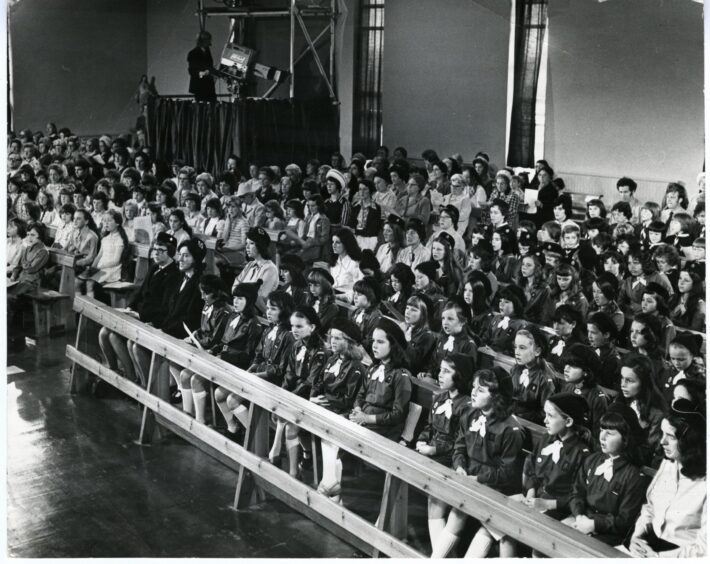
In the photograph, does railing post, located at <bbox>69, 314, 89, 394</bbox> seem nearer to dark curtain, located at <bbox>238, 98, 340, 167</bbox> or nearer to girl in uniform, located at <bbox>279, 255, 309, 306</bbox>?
girl in uniform, located at <bbox>279, 255, 309, 306</bbox>

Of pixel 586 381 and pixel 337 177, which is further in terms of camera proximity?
pixel 337 177

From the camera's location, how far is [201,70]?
50.7 feet

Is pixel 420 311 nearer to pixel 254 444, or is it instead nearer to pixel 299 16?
pixel 254 444

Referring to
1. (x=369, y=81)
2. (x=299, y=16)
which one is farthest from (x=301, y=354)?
(x=299, y=16)

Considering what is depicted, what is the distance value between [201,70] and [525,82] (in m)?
5.83

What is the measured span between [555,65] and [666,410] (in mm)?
8658

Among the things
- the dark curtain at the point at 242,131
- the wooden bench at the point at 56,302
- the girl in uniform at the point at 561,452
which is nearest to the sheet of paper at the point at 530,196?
the dark curtain at the point at 242,131

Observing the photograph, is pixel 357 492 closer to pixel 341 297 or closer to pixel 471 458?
pixel 471 458

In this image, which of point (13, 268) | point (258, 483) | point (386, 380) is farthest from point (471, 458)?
point (13, 268)

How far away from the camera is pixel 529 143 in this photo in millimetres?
13250

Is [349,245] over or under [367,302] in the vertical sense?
over

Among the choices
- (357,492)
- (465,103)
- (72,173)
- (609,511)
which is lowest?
(357,492)

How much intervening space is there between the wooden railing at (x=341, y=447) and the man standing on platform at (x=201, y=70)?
9.49 metres

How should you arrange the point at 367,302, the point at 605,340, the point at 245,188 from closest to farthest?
the point at 605,340 < the point at 367,302 < the point at 245,188
